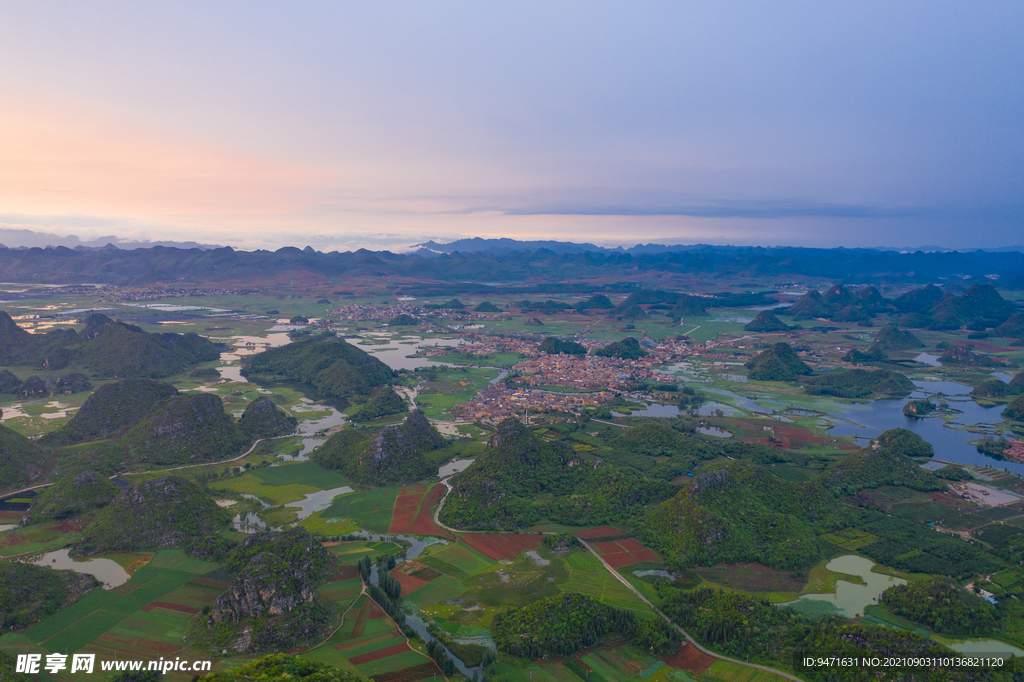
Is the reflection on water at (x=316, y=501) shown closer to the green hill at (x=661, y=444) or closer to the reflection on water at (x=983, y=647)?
the green hill at (x=661, y=444)

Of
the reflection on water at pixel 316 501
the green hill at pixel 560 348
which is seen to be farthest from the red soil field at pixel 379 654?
the green hill at pixel 560 348

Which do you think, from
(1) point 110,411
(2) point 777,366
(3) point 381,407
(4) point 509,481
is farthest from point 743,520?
(1) point 110,411

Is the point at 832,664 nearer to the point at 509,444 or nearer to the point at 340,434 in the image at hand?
the point at 509,444

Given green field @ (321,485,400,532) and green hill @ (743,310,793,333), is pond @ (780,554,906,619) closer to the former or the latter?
green field @ (321,485,400,532)

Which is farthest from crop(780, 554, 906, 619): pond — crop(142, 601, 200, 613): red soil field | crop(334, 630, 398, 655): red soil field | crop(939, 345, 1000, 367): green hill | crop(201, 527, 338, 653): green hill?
crop(939, 345, 1000, 367): green hill

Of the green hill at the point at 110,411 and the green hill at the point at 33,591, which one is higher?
the green hill at the point at 110,411

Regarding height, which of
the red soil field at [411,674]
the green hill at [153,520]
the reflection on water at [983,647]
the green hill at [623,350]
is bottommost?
the reflection on water at [983,647]
